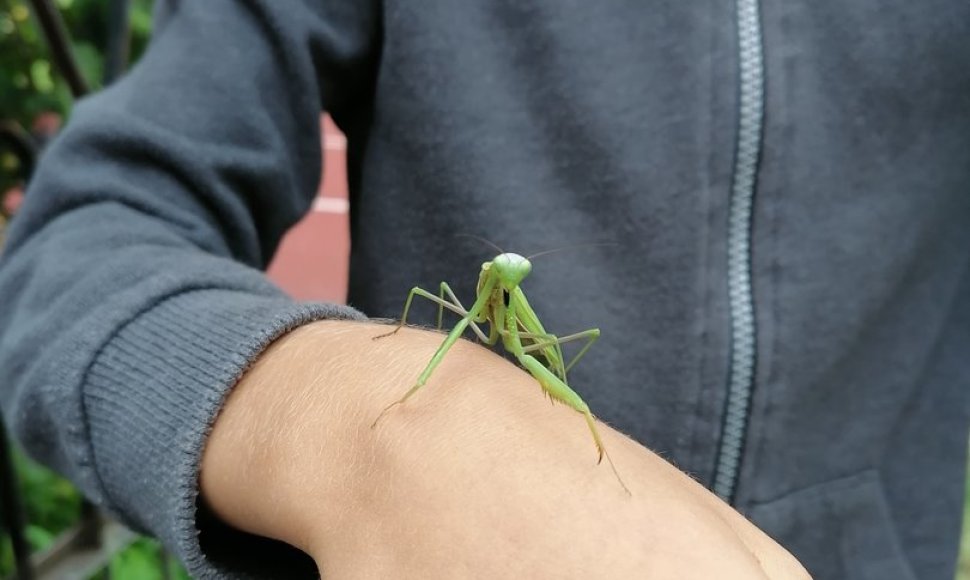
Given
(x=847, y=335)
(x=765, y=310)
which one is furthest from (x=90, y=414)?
(x=847, y=335)

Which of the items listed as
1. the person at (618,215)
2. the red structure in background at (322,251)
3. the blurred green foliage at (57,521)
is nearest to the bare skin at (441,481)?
the person at (618,215)

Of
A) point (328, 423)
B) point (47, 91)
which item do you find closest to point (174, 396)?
point (328, 423)

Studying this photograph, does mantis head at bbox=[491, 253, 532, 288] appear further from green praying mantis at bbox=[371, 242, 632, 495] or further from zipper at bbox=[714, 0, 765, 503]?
zipper at bbox=[714, 0, 765, 503]

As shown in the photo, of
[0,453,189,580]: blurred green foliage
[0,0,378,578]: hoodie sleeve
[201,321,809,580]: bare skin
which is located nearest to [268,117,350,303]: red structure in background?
[0,453,189,580]: blurred green foliage

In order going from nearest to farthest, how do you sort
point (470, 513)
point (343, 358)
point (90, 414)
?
1. point (470, 513)
2. point (343, 358)
3. point (90, 414)

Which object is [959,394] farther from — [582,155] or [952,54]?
[582,155]

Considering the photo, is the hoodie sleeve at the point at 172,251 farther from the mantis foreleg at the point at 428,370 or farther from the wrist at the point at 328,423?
the mantis foreleg at the point at 428,370

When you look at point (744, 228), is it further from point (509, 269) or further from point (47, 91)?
point (47, 91)
